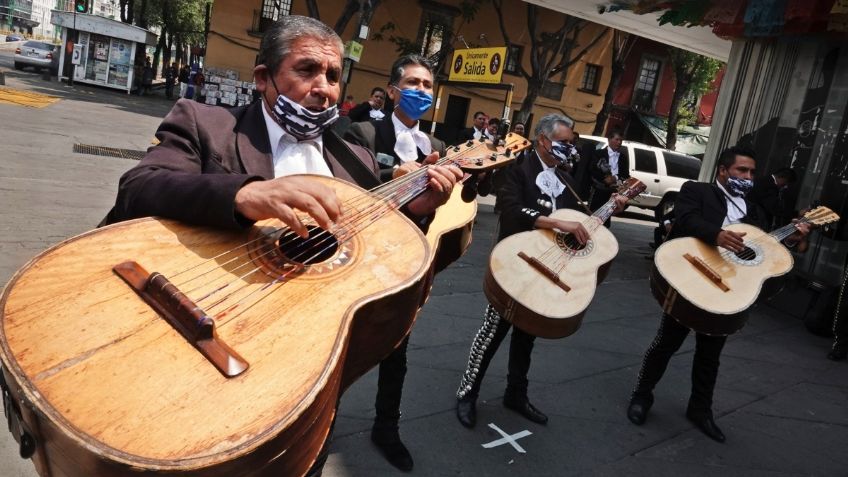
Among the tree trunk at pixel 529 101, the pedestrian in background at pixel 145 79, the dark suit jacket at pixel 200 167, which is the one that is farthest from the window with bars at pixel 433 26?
the dark suit jacket at pixel 200 167

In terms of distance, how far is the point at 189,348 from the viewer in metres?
1.11

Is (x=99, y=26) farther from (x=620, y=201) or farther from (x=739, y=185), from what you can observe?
(x=739, y=185)

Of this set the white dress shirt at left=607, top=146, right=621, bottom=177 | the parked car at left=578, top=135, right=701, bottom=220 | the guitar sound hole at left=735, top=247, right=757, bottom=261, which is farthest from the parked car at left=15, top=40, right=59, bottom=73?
the guitar sound hole at left=735, top=247, right=757, bottom=261

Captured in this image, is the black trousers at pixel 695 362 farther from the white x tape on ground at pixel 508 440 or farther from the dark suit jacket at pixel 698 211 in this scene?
the white x tape on ground at pixel 508 440

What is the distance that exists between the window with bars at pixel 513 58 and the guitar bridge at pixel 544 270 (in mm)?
Answer: 23059

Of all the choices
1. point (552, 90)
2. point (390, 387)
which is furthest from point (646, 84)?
point (390, 387)

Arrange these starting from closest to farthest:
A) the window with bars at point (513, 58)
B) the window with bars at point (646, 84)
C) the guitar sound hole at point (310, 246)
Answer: the guitar sound hole at point (310, 246)
the window with bars at point (513, 58)
the window with bars at point (646, 84)

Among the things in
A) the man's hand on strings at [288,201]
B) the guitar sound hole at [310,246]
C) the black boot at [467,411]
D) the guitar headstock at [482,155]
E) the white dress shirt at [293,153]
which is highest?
the guitar headstock at [482,155]

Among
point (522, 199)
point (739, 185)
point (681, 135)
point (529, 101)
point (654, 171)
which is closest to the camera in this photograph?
point (522, 199)

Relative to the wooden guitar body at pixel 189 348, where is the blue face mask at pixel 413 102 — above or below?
above

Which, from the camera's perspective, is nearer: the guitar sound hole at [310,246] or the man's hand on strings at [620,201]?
the guitar sound hole at [310,246]

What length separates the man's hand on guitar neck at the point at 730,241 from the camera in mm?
3688

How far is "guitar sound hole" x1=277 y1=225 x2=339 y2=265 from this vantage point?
58.2 inches

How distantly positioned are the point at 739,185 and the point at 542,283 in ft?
6.16
